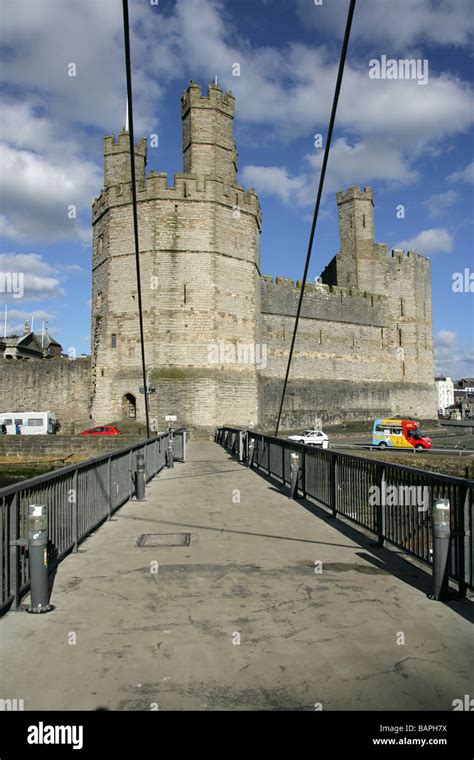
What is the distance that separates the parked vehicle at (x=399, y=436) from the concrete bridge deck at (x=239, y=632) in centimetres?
2195

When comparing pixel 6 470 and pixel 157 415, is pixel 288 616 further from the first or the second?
pixel 157 415

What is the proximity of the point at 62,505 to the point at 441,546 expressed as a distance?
147 inches

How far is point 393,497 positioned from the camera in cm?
631

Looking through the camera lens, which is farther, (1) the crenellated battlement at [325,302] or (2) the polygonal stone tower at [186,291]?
(1) the crenellated battlement at [325,302]

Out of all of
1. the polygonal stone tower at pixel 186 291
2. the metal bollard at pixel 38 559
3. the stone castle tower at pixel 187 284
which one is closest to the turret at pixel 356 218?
the stone castle tower at pixel 187 284

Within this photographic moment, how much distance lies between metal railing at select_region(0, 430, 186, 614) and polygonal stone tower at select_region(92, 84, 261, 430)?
20.1 metres

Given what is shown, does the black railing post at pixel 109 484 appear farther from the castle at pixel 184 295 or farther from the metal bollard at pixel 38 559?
the castle at pixel 184 295

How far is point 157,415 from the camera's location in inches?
1205

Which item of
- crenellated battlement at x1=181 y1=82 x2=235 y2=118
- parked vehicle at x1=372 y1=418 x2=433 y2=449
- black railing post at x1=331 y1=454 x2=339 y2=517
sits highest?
crenellated battlement at x1=181 y1=82 x2=235 y2=118

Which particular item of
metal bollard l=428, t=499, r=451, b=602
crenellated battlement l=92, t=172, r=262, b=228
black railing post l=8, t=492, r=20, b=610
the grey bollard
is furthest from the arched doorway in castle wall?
metal bollard l=428, t=499, r=451, b=602

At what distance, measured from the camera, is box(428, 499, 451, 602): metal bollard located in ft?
15.3

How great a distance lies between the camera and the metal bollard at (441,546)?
4672 mm

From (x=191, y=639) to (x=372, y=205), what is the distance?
49158mm

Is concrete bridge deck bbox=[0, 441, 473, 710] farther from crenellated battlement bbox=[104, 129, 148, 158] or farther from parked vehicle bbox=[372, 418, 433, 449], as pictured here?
crenellated battlement bbox=[104, 129, 148, 158]
